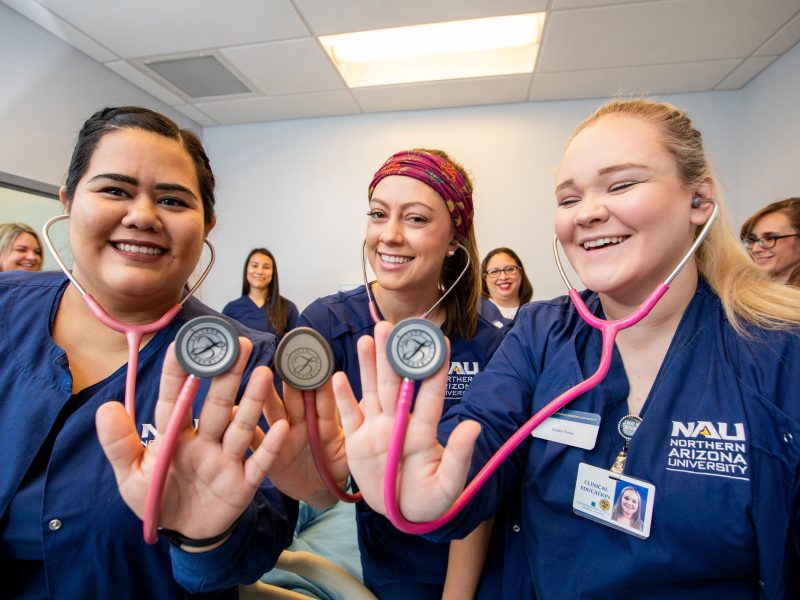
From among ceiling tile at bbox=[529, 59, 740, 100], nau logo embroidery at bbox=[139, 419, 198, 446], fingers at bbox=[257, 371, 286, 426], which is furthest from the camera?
ceiling tile at bbox=[529, 59, 740, 100]

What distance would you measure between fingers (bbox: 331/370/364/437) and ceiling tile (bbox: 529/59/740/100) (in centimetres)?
336

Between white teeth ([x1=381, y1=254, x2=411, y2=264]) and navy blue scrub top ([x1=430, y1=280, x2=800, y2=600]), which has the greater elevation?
white teeth ([x1=381, y1=254, x2=411, y2=264])

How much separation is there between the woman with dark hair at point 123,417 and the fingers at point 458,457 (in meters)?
0.24

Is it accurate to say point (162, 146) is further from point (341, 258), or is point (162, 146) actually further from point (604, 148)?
point (341, 258)

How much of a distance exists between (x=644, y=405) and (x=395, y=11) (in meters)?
2.64

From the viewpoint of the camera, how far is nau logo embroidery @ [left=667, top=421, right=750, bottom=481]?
2.44 feet

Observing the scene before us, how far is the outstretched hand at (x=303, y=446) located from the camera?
69 centimetres

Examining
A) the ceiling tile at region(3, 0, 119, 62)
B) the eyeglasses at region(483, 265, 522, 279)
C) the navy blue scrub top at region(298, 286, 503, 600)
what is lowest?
the navy blue scrub top at region(298, 286, 503, 600)

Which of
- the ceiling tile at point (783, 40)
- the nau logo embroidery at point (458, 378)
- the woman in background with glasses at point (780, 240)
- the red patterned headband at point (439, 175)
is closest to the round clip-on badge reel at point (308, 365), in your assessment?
the nau logo embroidery at point (458, 378)

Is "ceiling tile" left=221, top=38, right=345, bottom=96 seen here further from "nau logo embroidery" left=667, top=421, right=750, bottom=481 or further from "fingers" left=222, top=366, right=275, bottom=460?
"nau logo embroidery" left=667, top=421, right=750, bottom=481

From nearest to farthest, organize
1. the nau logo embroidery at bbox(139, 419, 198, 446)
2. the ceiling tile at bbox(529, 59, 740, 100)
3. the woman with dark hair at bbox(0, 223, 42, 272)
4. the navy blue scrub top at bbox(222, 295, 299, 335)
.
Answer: the nau logo embroidery at bbox(139, 419, 198, 446) < the woman with dark hair at bbox(0, 223, 42, 272) < the ceiling tile at bbox(529, 59, 740, 100) < the navy blue scrub top at bbox(222, 295, 299, 335)

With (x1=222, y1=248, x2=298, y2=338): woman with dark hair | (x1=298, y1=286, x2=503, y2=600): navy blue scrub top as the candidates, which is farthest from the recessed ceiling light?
(x1=298, y1=286, x2=503, y2=600): navy blue scrub top

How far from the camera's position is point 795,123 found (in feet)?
9.50

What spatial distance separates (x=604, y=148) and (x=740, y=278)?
0.39 meters
